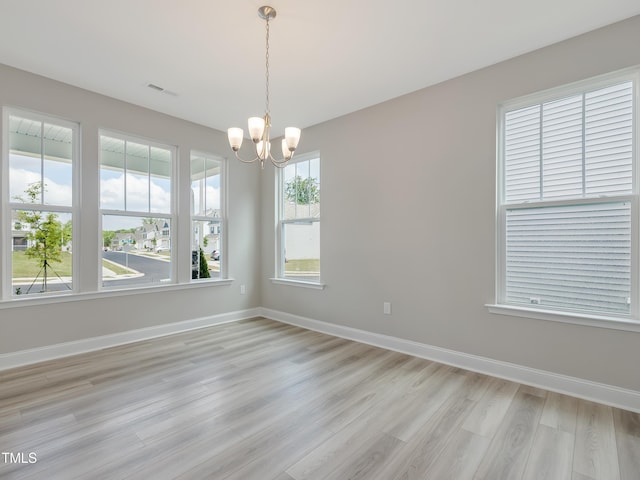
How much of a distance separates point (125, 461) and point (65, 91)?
3.59 meters

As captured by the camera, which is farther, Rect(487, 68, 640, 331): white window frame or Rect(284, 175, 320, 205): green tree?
Rect(284, 175, 320, 205): green tree

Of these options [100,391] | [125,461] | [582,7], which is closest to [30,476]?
[125,461]

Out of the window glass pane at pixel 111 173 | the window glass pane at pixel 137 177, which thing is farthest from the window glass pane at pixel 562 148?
the window glass pane at pixel 111 173

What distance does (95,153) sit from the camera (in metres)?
3.51

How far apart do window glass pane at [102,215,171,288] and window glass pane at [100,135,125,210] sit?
0.58ft

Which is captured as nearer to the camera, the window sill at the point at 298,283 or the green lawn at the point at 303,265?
the window sill at the point at 298,283

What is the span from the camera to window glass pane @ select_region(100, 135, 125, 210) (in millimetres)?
3627

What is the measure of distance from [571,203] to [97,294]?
4752 millimetres

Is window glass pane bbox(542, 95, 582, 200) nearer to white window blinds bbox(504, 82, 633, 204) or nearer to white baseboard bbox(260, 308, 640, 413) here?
white window blinds bbox(504, 82, 633, 204)

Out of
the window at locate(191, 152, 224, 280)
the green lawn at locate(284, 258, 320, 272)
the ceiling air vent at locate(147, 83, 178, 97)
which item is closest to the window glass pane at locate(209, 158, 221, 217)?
the window at locate(191, 152, 224, 280)

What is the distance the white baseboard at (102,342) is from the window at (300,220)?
120 cm

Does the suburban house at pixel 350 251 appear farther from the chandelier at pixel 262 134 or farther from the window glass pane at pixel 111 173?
the chandelier at pixel 262 134

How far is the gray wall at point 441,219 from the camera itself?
249 cm

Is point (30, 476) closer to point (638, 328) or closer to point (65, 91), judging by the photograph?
point (65, 91)
